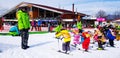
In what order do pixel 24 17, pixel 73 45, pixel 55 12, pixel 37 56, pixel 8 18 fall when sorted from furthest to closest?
pixel 8 18
pixel 55 12
pixel 73 45
pixel 24 17
pixel 37 56

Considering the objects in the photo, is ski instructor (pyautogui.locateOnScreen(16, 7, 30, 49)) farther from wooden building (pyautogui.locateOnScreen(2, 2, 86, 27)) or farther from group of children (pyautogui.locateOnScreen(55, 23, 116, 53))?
wooden building (pyautogui.locateOnScreen(2, 2, 86, 27))

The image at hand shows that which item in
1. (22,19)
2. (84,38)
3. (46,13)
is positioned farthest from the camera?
(46,13)

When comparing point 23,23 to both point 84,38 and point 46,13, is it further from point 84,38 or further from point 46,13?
point 46,13

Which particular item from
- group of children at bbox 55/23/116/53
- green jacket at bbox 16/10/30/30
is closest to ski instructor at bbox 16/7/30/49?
green jacket at bbox 16/10/30/30

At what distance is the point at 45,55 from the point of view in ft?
33.8

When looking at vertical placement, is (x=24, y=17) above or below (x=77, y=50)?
above

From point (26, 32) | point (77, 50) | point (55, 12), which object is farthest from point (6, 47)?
point (55, 12)

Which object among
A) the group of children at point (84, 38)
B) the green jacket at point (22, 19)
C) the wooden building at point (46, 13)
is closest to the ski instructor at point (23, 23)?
the green jacket at point (22, 19)

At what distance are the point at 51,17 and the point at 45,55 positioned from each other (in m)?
33.7

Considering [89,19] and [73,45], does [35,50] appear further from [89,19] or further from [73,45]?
[89,19]

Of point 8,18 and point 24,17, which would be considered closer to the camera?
point 24,17

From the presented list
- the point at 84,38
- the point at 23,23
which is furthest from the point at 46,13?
the point at 23,23

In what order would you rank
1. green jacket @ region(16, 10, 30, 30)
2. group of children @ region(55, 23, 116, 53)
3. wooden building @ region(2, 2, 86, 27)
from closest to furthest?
green jacket @ region(16, 10, 30, 30) → group of children @ region(55, 23, 116, 53) → wooden building @ region(2, 2, 86, 27)

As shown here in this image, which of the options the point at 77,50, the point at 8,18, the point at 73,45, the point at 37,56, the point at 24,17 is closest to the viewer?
the point at 37,56
